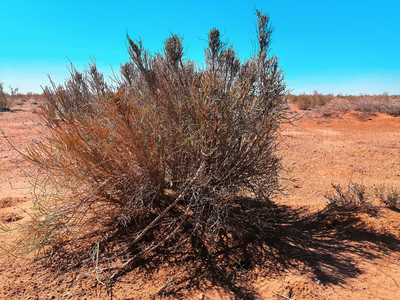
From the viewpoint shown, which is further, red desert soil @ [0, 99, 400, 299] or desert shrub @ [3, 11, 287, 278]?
desert shrub @ [3, 11, 287, 278]

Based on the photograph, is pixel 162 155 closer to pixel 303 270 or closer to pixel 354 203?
pixel 303 270

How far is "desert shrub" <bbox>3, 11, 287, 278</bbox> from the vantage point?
2.68m

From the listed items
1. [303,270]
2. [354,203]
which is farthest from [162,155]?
Answer: [354,203]

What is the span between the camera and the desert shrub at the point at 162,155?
8.80ft

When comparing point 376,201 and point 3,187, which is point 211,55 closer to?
point 376,201

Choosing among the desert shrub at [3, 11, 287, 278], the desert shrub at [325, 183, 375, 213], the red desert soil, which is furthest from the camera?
the desert shrub at [325, 183, 375, 213]

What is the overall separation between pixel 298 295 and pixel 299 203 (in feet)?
7.53

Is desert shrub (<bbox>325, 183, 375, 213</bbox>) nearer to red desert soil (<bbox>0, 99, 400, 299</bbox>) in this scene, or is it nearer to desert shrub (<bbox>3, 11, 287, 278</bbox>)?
red desert soil (<bbox>0, 99, 400, 299</bbox>)

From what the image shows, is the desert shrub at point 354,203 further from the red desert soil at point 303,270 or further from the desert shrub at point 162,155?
the desert shrub at point 162,155

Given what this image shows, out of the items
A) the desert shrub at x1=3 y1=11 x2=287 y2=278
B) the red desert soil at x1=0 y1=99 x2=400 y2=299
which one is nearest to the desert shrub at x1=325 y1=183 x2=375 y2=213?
the red desert soil at x1=0 y1=99 x2=400 y2=299

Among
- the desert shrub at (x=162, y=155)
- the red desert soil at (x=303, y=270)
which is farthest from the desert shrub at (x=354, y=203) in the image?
the desert shrub at (x=162, y=155)

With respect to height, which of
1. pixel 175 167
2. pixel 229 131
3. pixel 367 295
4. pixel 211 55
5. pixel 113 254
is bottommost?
pixel 367 295

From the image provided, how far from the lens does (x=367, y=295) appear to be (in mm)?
2447

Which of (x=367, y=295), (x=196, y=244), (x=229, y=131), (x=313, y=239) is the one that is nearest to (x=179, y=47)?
(x=229, y=131)
